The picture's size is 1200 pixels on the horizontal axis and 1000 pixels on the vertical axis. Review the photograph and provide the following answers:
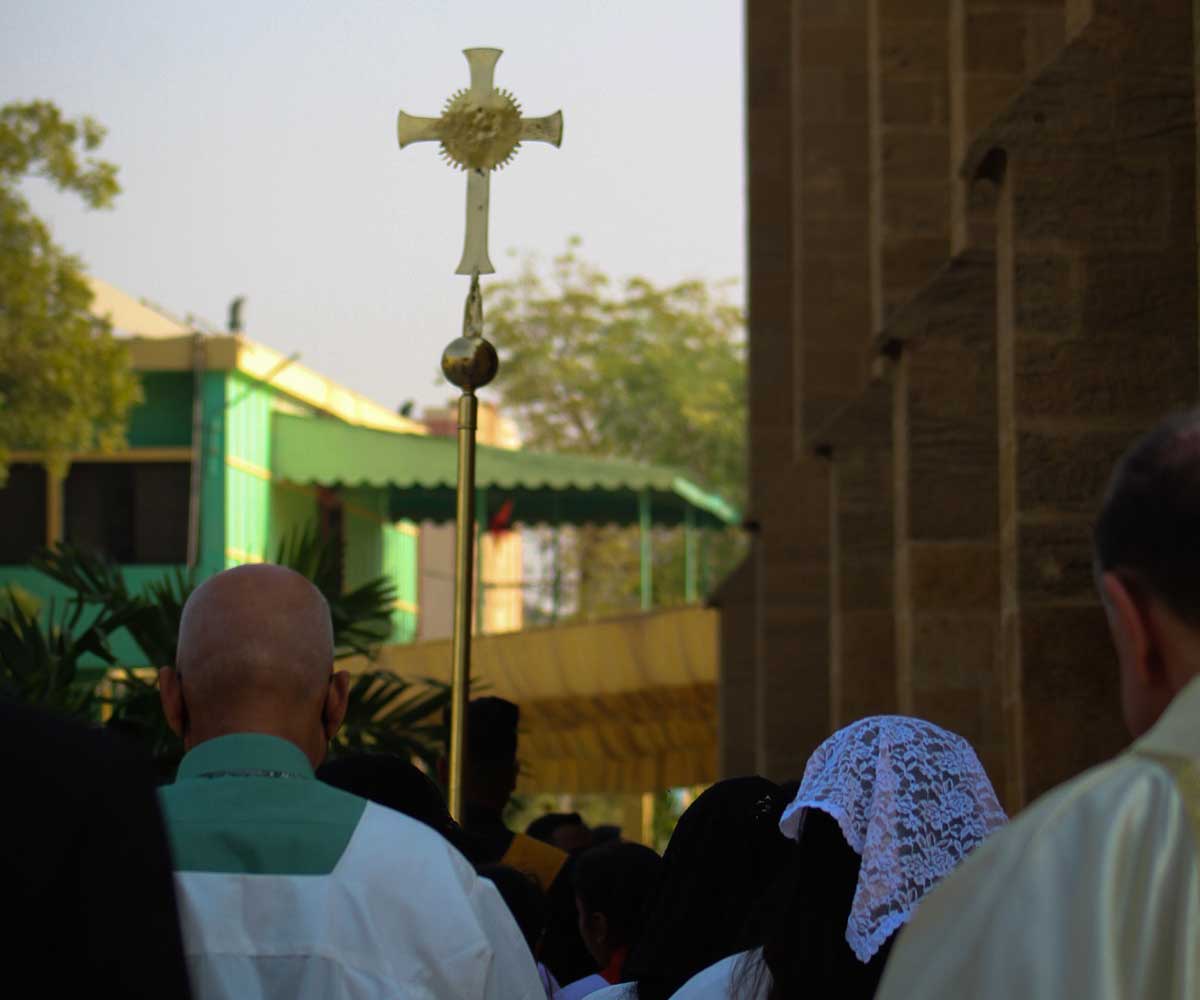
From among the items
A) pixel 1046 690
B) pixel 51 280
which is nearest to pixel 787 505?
pixel 1046 690

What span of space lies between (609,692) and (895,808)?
24.1 metres

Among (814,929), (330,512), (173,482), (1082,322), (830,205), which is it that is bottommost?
(814,929)

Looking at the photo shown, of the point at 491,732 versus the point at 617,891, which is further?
the point at 491,732

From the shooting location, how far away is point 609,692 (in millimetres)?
27422

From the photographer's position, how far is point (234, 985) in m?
3.22

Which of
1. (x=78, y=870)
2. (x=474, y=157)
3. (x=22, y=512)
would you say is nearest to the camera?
(x=78, y=870)

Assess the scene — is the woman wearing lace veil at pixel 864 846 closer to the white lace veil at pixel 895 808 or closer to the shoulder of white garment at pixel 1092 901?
the white lace veil at pixel 895 808

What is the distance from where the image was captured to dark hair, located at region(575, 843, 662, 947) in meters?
5.59

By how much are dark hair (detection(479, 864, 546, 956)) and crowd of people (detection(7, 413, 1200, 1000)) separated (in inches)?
19.7

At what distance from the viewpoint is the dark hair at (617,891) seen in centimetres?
559

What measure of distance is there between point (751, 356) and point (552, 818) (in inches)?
493

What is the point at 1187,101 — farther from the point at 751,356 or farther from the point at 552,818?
the point at 751,356

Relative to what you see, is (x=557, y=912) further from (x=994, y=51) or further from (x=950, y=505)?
→ (x=994, y=51)

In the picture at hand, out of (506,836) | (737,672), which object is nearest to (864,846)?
(506,836)
